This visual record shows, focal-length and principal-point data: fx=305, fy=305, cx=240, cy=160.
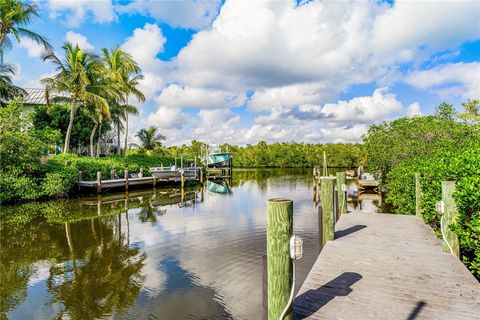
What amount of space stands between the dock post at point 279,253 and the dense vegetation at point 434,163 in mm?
2549

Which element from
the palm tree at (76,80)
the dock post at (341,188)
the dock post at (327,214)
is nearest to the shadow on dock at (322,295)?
the dock post at (327,214)

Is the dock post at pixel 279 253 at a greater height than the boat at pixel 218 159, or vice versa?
the boat at pixel 218 159

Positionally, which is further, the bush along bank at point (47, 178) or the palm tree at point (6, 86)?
the palm tree at point (6, 86)

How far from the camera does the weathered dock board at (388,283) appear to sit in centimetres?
343

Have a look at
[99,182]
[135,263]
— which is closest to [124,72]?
[99,182]

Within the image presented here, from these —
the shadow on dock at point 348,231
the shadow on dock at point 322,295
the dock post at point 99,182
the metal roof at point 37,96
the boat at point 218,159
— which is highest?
the metal roof at point 37,96

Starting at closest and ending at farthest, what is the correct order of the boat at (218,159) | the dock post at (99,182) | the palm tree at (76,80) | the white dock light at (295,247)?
the white dock light at (295,247), the dock post at (99,182), the palm tree at (76,80), the boat at (218,159)

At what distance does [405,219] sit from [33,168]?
17.6 meters

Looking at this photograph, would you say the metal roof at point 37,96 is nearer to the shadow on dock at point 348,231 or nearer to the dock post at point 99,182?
the dock post at point 99,182

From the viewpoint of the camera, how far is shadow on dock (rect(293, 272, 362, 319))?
11.4 ft

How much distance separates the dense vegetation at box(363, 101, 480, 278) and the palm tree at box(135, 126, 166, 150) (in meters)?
31.4

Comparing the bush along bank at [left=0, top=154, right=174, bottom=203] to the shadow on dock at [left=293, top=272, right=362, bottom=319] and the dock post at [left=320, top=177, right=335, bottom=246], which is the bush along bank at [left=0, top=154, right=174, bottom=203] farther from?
the shadow on dock at [left=293, top=272, right=362, bottom=319]

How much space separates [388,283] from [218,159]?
3482 cm

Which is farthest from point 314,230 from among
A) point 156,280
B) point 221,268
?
point 156,280
